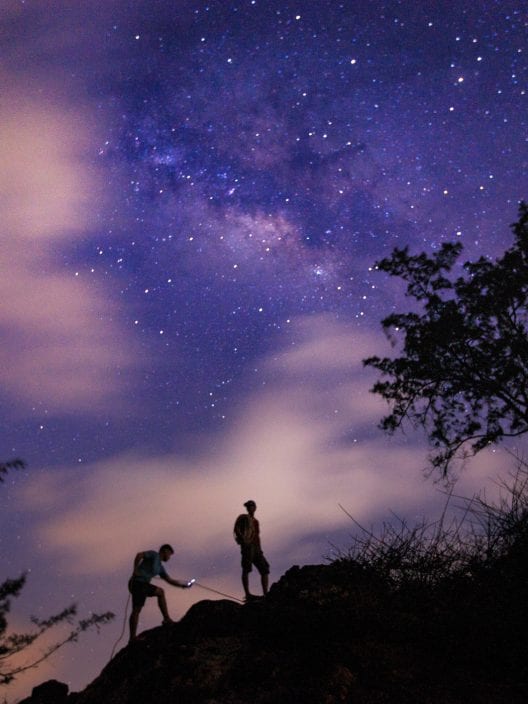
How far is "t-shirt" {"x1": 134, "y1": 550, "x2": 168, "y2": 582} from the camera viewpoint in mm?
8102

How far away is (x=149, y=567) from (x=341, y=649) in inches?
128

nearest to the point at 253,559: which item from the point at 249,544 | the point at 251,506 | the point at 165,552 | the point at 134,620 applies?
the point at 249,544

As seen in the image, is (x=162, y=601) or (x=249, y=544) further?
(x=249, y=544)

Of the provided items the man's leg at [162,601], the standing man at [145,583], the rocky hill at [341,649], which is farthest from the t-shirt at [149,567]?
the rocky hill at [341,649]

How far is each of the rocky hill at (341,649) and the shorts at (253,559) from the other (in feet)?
9.42

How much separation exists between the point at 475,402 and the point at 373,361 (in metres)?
3.14

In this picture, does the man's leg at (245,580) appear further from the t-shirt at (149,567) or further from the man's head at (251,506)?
the t-shirt at (149,567)

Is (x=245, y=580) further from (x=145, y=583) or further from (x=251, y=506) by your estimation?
(x=145, y=583)

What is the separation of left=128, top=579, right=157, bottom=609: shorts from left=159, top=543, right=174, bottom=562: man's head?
1.54ft

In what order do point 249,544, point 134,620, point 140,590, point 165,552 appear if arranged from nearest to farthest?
point 134,620 < point 140,590 < point 165,552 < point 249,544

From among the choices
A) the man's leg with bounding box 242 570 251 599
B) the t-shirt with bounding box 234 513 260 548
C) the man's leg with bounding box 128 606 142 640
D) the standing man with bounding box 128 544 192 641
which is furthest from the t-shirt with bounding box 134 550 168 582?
the man's leg with bounding box 242 570 251 599

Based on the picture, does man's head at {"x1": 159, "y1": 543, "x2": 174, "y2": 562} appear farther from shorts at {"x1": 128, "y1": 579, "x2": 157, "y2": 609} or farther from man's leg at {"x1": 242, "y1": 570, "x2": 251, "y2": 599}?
man's leg at {"x1": 242, "y1": 570, "x2": 251, "y2": 599}

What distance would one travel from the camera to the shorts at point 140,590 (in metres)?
8.02

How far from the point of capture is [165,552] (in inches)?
336
